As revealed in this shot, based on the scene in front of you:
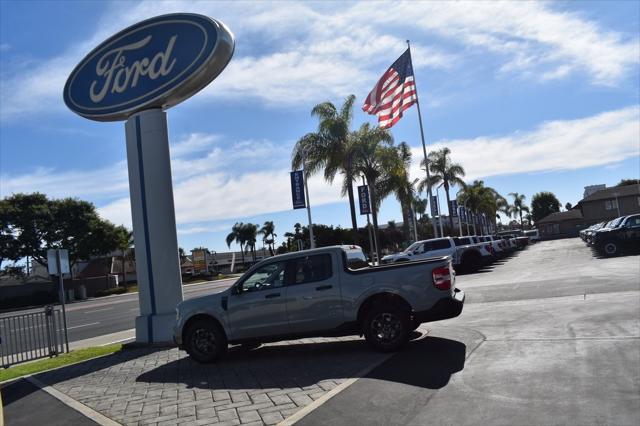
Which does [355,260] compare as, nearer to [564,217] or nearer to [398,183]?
[398,183]

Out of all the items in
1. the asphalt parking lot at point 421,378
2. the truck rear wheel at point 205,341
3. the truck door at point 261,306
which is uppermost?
the truck door at point 261,306

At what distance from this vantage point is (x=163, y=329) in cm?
1172

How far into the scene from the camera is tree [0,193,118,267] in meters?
47.6

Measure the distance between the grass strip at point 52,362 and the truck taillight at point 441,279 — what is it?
7287 mm

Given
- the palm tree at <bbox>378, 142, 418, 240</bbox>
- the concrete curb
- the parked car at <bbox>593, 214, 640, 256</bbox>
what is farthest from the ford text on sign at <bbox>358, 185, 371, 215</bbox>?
the concrete curb

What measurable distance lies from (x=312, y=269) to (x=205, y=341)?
218cm

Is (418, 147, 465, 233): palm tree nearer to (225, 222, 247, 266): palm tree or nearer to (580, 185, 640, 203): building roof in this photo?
(580, 185, 640, 203): building roof

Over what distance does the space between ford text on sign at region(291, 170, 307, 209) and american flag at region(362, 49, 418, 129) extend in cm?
467

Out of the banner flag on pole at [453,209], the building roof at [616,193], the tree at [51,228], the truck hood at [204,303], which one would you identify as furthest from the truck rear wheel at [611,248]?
the building roof at [616,193]

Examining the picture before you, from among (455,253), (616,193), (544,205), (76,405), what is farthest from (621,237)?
(544,205)

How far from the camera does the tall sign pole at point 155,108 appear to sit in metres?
11.8

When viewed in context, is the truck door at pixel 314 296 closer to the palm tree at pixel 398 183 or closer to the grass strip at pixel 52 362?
the grass strip at pixel 52 362

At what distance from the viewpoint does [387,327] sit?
8.12 meters

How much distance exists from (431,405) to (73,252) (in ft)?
169
